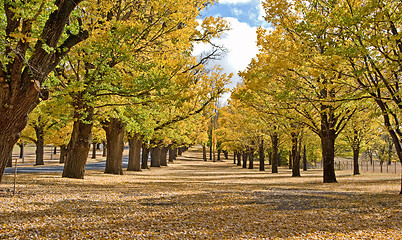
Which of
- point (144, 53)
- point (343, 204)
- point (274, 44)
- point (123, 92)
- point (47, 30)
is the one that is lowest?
point (343, 204)

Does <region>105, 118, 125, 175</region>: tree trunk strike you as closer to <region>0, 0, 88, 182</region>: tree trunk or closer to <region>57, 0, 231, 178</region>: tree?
<region>57, 0, 231, 178</region>: tree

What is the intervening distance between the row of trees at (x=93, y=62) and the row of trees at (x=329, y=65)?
8.18ft

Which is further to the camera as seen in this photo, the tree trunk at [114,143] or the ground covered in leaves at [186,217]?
the tree trunk at [114,143]

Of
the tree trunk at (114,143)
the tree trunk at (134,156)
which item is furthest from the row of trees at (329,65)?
the tree trunk at (134,156)

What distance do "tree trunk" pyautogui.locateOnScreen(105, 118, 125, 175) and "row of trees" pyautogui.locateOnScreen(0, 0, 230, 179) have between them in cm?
259

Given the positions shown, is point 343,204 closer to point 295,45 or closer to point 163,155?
point 295,45

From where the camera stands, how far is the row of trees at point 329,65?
912 centimetres

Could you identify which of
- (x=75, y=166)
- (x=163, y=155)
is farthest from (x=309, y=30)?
(x=163, y=155)

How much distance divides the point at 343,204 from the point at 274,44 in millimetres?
7782

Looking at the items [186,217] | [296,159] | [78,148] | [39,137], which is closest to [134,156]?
[39,137]

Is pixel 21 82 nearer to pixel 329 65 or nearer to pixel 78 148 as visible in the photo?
pixel 78 148

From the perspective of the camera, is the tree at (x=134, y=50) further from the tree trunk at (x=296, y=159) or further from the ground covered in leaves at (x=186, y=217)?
the tree trunk at (x=296, y=159)

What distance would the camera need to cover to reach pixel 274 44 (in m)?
13.7

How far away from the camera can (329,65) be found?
1046cm
